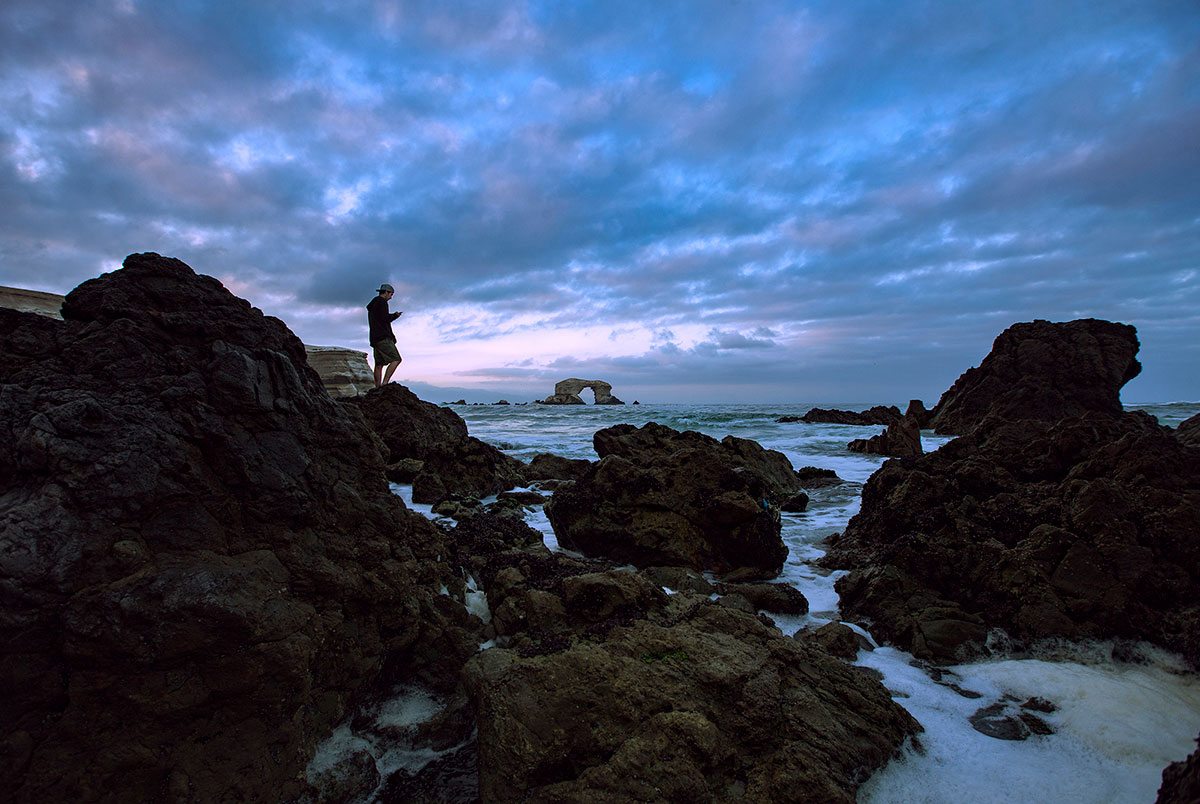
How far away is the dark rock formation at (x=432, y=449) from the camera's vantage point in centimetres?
822

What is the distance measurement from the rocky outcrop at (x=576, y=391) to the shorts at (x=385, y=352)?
57.7 m

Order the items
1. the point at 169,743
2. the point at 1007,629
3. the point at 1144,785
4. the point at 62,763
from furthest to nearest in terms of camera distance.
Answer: the point at 1007,629
the point at 1144,785
the point at 169,743
the point at 62,763

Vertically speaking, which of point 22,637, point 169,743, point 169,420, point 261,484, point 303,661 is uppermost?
point 169,420

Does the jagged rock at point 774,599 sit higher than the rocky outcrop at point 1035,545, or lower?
lower

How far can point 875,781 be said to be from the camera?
8.50 feet

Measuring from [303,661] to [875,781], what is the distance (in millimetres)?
2616

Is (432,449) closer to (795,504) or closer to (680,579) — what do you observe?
(680,579)

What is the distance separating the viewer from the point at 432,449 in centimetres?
876

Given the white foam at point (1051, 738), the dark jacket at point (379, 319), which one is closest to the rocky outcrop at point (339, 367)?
the dark jacket at point (379, 319)

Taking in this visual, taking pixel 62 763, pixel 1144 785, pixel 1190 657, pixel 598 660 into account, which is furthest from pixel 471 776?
pixel 1190 657

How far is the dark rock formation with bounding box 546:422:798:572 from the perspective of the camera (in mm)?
5746

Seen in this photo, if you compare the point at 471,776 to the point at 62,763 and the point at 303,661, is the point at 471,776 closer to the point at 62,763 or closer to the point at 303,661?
the point at 303,661

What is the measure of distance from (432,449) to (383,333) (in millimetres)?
3724

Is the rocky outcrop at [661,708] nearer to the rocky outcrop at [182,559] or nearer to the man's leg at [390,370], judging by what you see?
the rocky outcrop at [182,559]
